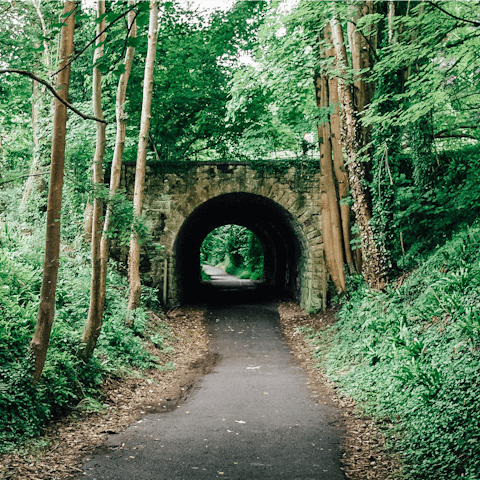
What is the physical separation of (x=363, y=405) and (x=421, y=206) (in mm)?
4383

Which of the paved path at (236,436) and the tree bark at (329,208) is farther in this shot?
the tree bark at (329,208)

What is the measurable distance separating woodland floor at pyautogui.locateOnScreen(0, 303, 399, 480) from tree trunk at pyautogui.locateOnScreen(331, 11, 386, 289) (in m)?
2.09

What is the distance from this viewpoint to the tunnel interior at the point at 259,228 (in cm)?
1193

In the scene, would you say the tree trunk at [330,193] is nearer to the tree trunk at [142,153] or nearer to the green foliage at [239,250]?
the tree trunk at [142,153]

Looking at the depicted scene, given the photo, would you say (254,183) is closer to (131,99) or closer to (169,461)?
(131,99)

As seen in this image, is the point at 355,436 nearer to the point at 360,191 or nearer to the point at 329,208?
the point at 360,191

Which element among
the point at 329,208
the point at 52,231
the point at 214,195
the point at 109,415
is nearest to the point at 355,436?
the point at 109,415

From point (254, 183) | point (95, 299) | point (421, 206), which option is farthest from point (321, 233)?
point (95, 299)

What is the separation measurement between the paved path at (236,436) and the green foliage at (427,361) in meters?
0.67

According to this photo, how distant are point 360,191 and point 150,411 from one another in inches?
216

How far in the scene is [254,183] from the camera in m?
11.0

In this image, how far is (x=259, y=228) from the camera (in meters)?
20.0

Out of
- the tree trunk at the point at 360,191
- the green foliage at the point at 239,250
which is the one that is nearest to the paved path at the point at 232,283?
the green foliage at the point at 239,250

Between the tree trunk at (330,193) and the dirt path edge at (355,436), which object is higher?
the tree trunk at (330,193)
